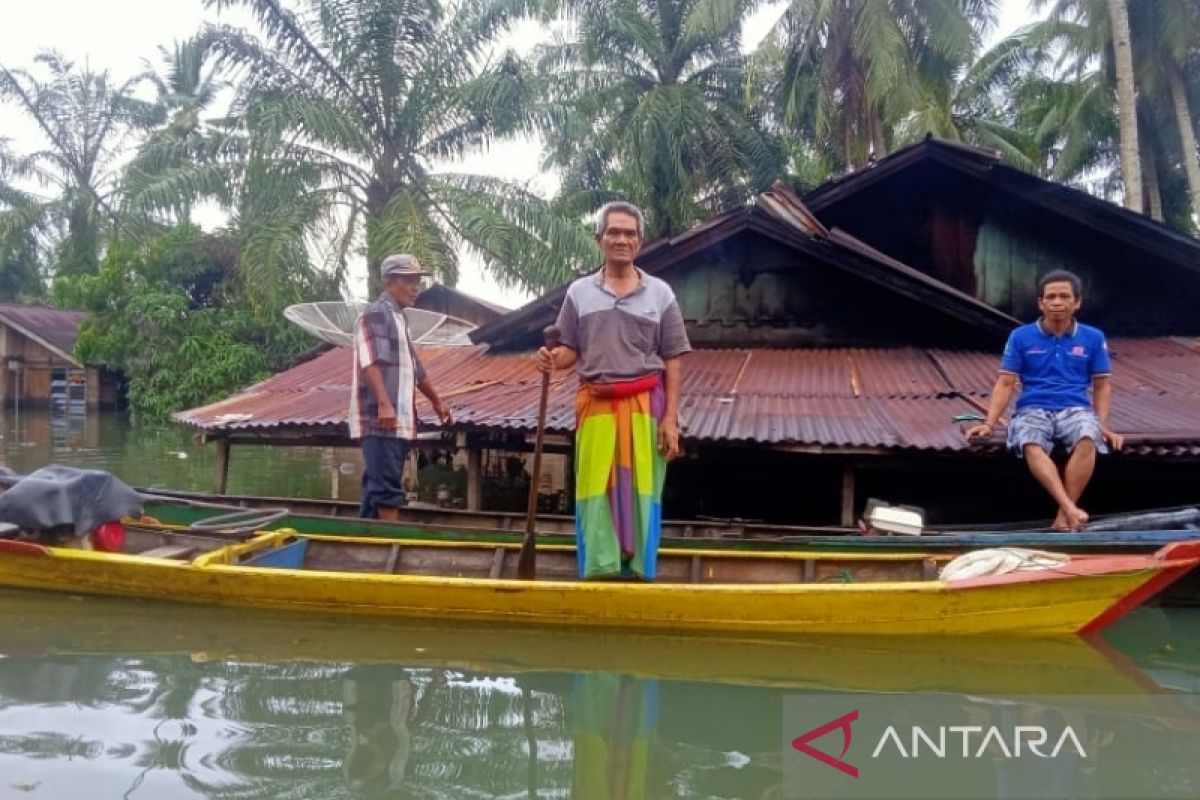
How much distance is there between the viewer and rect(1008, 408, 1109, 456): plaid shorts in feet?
17.8

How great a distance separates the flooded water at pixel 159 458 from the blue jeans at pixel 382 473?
5720 millimetres

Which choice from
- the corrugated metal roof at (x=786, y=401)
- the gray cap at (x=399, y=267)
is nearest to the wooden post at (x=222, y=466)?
the corrugated metal roof at (x=786, y=401)

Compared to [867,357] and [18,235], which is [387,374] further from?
[18,235]

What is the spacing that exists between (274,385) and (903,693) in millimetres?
7488

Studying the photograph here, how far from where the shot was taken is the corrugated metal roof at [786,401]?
6.16 meters

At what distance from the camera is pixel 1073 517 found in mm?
5379

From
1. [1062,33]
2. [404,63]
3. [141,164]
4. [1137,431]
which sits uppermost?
[1062,33]

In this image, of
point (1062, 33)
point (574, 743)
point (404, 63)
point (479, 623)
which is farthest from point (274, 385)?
point (1062, 33)

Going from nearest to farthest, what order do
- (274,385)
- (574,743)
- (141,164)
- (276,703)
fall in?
(574,743) < (276,703) < (274,385) < (141,164)

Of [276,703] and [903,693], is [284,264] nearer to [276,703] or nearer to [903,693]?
[276,703]

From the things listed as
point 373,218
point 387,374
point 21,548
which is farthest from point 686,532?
point 373,218

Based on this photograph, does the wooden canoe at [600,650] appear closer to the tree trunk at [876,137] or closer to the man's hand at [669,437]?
the man's hand at [669,437]

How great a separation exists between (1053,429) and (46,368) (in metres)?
30.3

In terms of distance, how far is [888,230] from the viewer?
10367mm
